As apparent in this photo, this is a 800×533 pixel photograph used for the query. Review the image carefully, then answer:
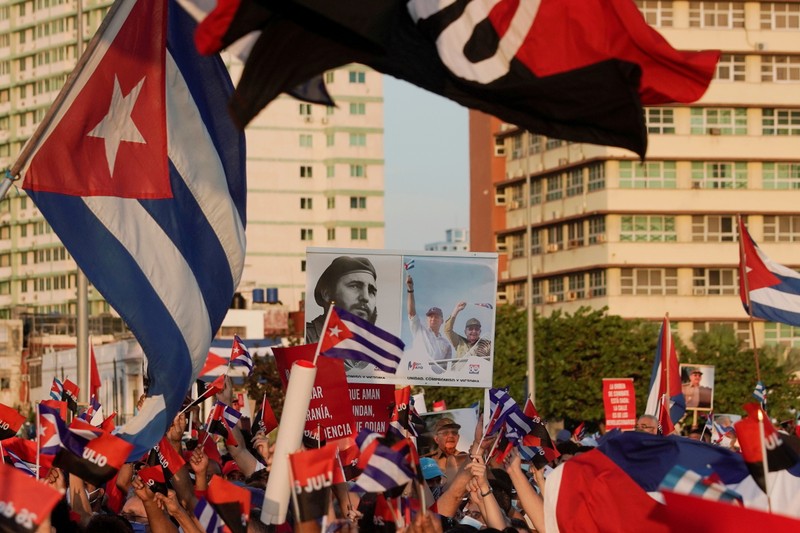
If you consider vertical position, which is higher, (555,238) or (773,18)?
(773,18)

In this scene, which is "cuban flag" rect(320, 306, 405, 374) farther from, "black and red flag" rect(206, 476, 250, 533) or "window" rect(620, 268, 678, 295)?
"window" rect(620, 268, 678, 295)

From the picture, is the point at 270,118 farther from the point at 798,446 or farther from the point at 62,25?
the point at 798,446

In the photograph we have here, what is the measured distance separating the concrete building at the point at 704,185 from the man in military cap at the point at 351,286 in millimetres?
68290

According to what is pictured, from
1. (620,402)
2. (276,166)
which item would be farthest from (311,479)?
(276,166)

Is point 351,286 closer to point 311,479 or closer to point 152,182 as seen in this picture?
point 152,182

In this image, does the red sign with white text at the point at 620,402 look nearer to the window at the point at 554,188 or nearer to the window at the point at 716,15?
the window at the point at 716,15

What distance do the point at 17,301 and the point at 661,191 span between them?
187 feet

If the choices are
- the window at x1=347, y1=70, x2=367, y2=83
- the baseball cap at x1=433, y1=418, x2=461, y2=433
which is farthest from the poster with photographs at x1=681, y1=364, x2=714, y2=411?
the window at x1=347, y1=70, x2=367, y2=83

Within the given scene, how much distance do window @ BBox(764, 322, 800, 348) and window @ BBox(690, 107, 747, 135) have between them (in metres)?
9.69

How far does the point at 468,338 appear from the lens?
52.2 feet

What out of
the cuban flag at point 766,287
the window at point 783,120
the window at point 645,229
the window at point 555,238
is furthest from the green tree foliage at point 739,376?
the cuban flag at point 766,287

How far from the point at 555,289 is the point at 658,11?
1509cm

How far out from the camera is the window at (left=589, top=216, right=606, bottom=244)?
280 feet

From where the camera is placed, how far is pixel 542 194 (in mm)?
90125
